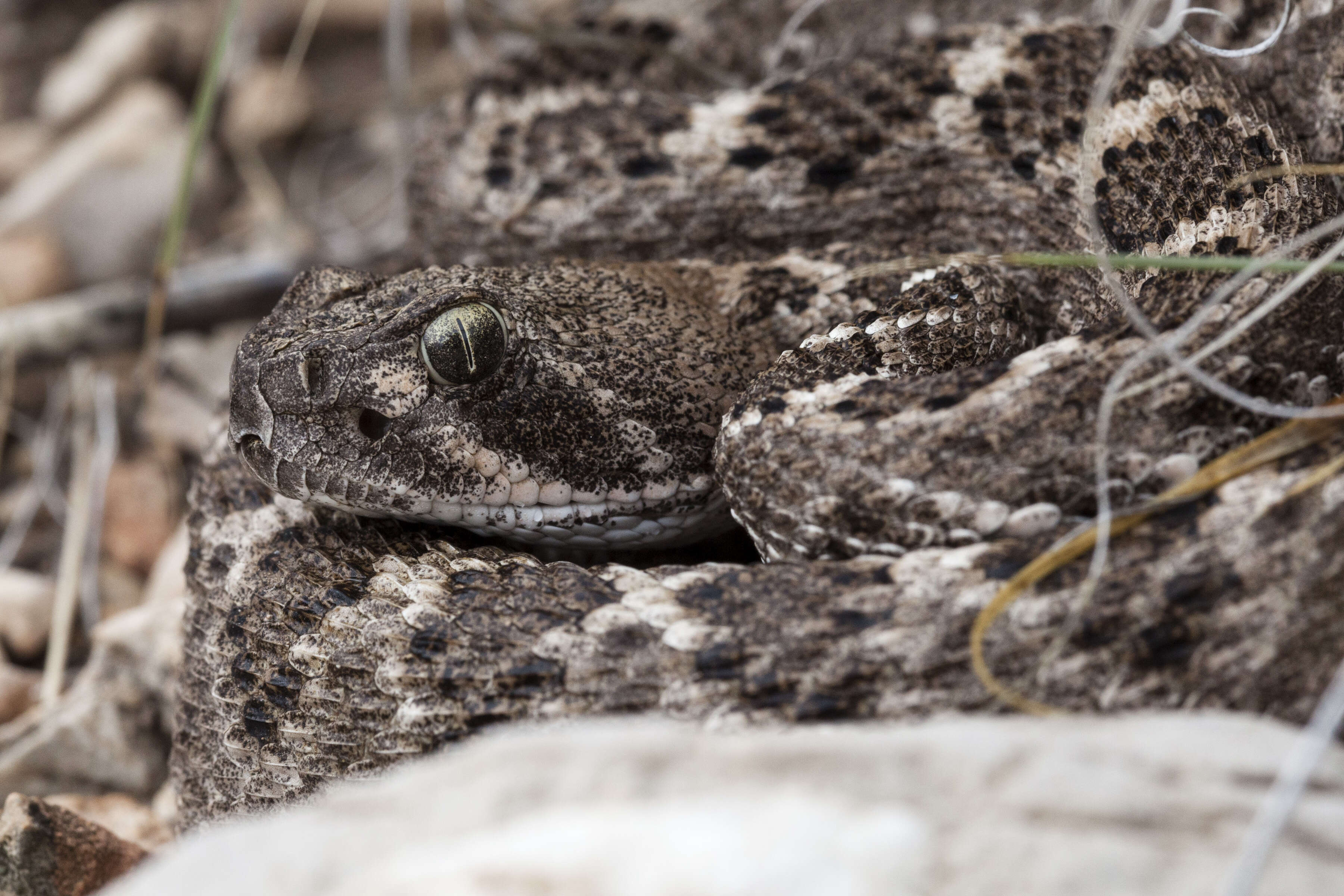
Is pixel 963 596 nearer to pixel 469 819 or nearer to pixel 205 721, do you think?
pixel 469 819

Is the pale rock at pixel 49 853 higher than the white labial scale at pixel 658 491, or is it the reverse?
the white labial scale at pixel 658 491

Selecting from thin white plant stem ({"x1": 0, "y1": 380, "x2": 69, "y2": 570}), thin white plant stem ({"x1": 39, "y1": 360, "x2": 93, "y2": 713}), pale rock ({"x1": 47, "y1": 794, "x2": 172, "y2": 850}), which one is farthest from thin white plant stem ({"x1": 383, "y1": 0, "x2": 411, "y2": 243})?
pale rock ({"x1": 47, "y1": 794, "x2": 172, "y2": 850})

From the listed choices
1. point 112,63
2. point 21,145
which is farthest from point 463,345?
point 21,145

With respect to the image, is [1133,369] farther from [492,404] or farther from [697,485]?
[492,404]

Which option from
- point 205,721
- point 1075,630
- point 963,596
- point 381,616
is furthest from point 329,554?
point 1075,630

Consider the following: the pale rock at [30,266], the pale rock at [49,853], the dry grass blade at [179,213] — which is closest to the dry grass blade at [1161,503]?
the pale rock at [49,853]

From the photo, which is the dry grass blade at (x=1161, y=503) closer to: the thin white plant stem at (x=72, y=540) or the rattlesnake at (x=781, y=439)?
the rattlesnake at (x=781, y=439)

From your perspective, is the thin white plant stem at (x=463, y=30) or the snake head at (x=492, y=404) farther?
the thin white plant stem at (x=463, y=30)
